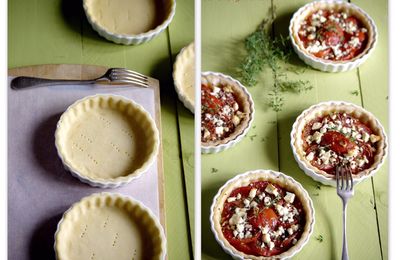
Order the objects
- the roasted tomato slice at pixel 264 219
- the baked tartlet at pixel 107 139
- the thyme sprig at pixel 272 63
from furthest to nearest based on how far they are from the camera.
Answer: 1. the thyme sprig at pixel 272 63
2. the roasted tomato slice at pixel 264 219
3. the baked tartlet at pixel 107 139

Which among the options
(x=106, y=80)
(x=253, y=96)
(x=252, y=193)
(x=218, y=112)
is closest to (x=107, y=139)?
(x=106, y=80)

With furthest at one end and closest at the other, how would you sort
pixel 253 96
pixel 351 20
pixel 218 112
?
pixel 351 20
pixel 253 96
pixel 218 112

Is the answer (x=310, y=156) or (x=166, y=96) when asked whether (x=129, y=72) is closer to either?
(x=166, y=96)

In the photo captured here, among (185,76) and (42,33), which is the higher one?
(42,33)

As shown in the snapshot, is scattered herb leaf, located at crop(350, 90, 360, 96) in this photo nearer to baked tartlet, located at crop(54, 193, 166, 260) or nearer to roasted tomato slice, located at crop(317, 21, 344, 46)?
roasted tomato slice, located at crop(317, 21, 344, 46)

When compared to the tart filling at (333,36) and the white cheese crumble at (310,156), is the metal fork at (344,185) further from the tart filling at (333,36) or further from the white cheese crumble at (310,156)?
the tart filling at (333,36)

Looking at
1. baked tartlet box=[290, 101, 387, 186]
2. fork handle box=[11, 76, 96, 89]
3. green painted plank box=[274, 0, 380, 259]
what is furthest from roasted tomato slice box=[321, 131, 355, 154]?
fork handle box=[11, 76, 96, 89]

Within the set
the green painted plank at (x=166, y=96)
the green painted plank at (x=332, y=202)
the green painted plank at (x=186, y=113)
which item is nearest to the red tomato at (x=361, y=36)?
the green painted plank at (x=332, y=202)

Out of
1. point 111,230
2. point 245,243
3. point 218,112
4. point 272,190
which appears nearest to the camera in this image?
point 111,230
